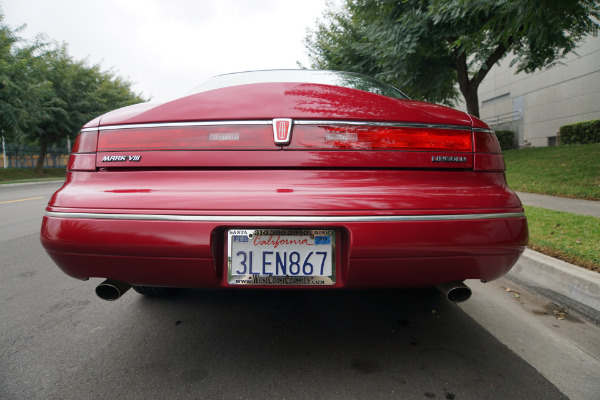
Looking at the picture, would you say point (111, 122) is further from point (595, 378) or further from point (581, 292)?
point (581, 292)

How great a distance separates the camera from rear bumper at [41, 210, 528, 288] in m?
1.36

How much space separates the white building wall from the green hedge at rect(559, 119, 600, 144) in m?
1.75

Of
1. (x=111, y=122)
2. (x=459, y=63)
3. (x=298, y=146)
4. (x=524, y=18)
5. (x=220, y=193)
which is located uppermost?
(x=459, y=63)

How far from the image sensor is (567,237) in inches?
128

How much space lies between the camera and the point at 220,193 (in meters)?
1.41

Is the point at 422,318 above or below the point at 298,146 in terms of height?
below

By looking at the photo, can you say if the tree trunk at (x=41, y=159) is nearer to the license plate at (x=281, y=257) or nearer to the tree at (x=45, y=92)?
the tree at (x=45, y=92)

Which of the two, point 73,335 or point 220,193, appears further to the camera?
point 73,335

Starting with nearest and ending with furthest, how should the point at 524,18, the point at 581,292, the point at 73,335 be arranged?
the point at 73,335 < the point at 581,292 < the point at 524,18

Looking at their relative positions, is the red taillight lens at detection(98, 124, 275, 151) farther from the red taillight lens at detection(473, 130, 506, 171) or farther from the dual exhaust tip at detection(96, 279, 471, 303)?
the red taillight lens at detection(473, 130, 506, 171)

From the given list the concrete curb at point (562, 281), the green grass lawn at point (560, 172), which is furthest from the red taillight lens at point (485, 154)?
the green grass lawn at point (560, 172)

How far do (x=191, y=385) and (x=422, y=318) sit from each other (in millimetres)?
1258

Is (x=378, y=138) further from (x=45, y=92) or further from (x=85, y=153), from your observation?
(x=45, y=92)

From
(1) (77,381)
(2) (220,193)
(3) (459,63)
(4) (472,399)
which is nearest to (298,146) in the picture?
(2) (220,193)
